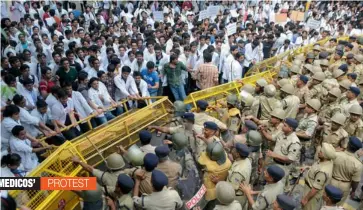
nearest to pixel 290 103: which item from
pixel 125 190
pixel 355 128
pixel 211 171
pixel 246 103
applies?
pixel 246 103

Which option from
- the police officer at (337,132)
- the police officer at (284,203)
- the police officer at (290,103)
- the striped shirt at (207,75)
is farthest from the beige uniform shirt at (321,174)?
the striped shirt at (207,75)

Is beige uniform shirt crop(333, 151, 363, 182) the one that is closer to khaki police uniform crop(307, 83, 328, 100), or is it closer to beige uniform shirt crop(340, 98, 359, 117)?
beige uniform shirt crop(340, 98, 359, 117)

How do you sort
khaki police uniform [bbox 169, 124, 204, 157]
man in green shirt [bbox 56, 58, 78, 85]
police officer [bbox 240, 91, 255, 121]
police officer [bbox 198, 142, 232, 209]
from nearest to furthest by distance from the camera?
police officer [bbox 198, 142, 232, 209] → khaki police uniform [bbox 169, 124, 204, 157] → police officer [bbox 240, 91, 255, 121] → man in green shirt [bbox 56, 58, 78, 85]

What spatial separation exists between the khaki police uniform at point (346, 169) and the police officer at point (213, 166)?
167cm

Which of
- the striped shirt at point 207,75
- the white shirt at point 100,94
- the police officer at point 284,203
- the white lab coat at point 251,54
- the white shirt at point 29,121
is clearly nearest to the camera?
the police officer at point 284,203

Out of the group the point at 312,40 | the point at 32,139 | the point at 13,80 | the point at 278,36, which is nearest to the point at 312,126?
the point at 32,139

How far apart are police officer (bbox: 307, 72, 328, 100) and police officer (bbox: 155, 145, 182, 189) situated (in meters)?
4.16

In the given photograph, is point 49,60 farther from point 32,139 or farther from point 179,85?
point 32,139

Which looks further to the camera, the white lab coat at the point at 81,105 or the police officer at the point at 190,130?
the white lab coat at the point at 81,105

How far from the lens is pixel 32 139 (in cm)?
601

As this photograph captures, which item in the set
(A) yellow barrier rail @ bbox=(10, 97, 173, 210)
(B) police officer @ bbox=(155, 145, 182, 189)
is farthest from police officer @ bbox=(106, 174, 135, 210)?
(A) yellow barrier rail @ bbox=(10, 97, 173, 210)

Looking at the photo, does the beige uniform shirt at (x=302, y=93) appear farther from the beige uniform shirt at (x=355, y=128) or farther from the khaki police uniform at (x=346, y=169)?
the khaki police uniform at (x=346, y=169)

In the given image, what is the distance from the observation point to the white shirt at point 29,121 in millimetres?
6208

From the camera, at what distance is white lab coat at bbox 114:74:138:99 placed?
7973 millimetres
